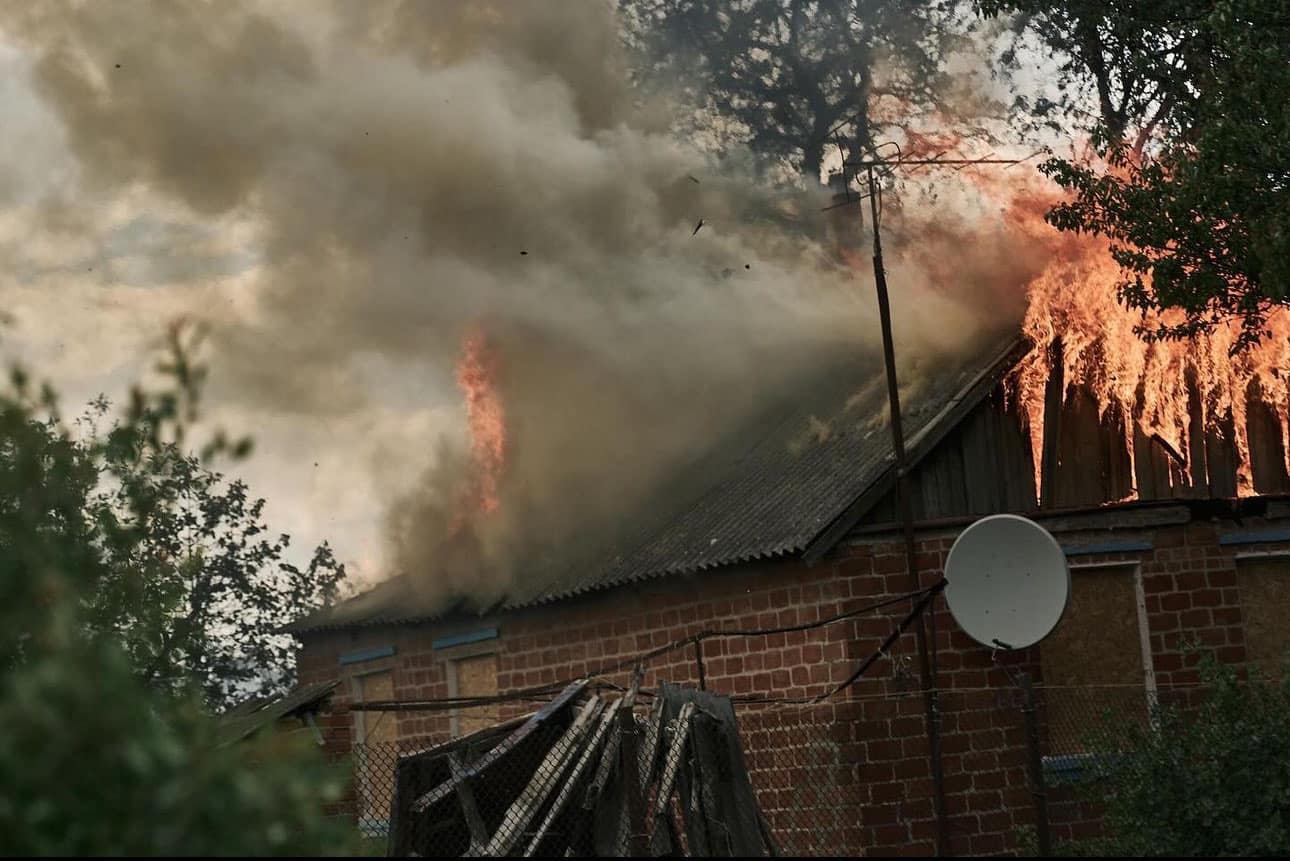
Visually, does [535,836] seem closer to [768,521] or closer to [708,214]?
[768,521]

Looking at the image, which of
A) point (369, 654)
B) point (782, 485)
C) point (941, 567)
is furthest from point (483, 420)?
point (941, 567)

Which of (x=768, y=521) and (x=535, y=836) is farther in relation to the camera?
(x=768, y=521)

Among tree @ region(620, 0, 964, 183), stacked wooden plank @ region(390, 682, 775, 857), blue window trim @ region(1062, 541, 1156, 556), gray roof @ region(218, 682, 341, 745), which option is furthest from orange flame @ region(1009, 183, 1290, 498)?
tree @ region(620, 0, 964, 183)

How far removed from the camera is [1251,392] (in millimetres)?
16953

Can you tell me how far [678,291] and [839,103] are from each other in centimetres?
909

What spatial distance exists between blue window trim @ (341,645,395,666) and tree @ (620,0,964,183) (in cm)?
1130

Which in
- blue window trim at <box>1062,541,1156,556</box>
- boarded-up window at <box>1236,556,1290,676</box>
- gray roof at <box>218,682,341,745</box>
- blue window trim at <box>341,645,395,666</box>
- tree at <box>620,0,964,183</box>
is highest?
tree at <box>620,0,964,183</box>

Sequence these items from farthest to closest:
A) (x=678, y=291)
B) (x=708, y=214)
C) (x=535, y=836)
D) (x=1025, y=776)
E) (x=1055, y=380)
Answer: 1. (x=708, y=214)
2. (x=678, y=291)
3. (x=1055, y=380)
4. (x=1025, y=776)
5. (x=535, y=836)

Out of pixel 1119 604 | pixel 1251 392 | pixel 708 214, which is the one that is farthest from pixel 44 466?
pixel 708 214

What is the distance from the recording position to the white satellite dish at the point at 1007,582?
13.5 meters

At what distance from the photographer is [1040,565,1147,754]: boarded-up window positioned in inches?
624

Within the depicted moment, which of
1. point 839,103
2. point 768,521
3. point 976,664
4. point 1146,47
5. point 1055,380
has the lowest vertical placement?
point 976,664

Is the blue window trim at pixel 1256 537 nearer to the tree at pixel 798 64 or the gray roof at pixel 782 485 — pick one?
the gray roof at pixel 782 485

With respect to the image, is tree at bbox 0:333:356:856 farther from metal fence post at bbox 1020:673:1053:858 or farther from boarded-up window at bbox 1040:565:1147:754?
boarded-up window at bbox 1040:565:1147:754
